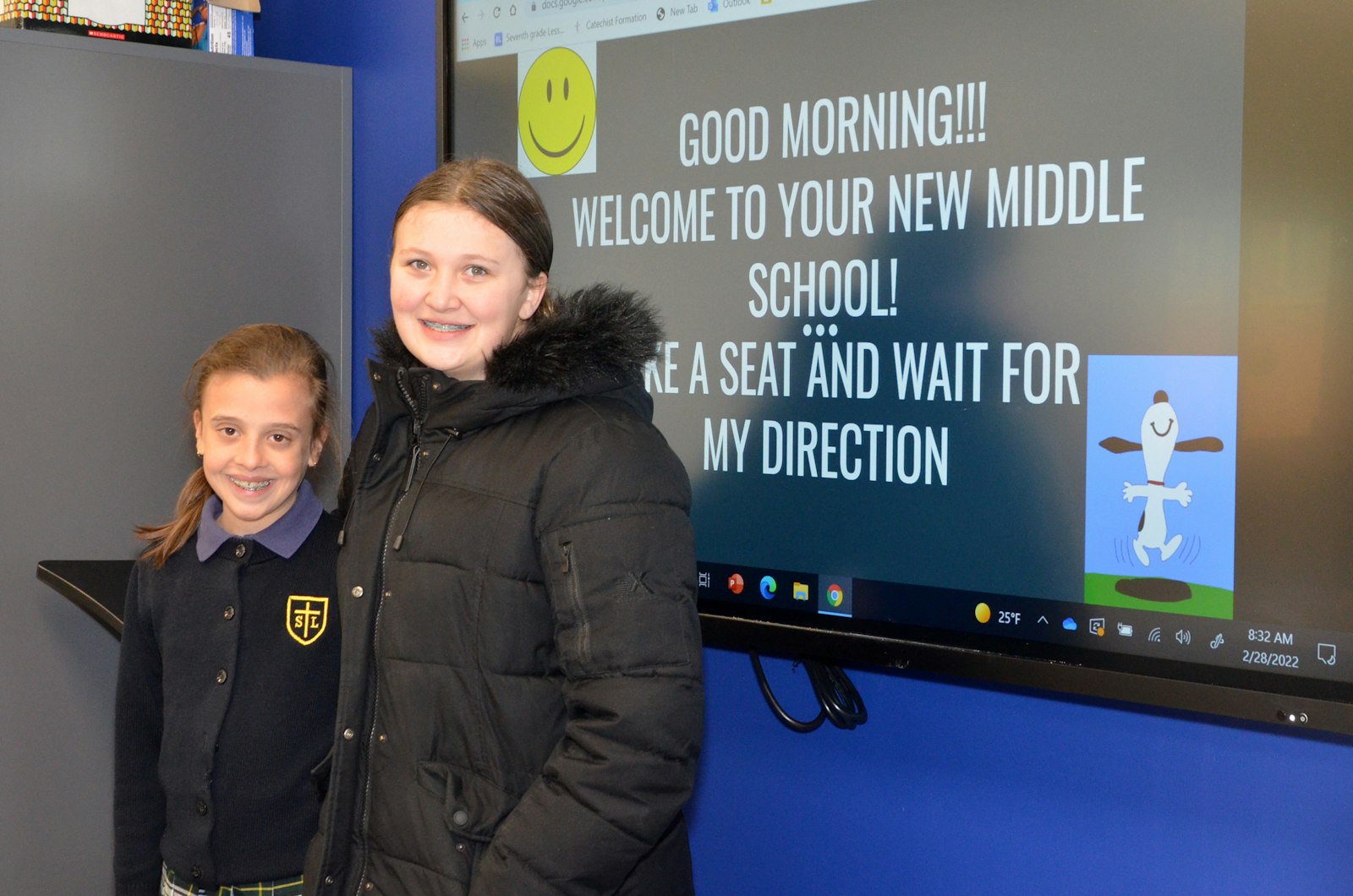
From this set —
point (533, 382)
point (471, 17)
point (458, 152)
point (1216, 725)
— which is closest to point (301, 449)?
point (533, 382)

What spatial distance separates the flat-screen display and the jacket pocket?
0.62m

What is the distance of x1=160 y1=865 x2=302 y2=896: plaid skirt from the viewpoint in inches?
66.4

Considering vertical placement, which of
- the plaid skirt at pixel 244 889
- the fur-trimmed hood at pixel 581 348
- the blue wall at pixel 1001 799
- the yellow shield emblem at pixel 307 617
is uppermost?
the fur-trimmed hood at pixel 581 348

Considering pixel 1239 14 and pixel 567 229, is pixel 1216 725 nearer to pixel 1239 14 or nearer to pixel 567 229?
pixel 1239 14

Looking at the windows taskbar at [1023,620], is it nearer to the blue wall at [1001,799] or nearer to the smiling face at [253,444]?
the blue wall at [1001,799]

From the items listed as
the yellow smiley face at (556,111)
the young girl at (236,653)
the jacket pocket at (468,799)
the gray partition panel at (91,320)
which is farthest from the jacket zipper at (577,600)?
the gray partition panel at (91,320)

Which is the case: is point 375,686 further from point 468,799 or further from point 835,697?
point 835,697

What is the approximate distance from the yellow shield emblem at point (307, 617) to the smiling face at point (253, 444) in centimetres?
13

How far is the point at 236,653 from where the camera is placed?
1.69m

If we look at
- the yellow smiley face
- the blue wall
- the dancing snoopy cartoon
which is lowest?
the blue wall

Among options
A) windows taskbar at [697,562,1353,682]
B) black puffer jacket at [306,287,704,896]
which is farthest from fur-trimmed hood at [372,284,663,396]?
windows taskbar at [697,562,1353,682]

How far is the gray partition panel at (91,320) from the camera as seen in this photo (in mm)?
2338

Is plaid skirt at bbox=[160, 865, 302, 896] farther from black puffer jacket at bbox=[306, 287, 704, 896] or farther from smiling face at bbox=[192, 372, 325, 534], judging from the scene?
smiling face at bbox=[192, 372, 325, 534]

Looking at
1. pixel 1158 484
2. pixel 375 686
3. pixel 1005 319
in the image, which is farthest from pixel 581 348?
pixel 1158 484
